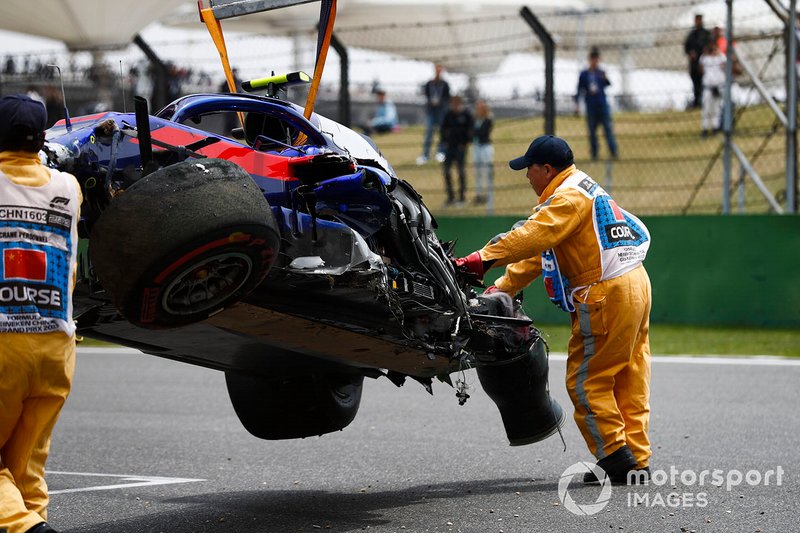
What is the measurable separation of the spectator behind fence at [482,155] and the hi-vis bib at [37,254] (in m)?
11.2

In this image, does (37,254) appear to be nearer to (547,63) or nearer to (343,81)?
(547,63)

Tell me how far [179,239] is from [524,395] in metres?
2.82

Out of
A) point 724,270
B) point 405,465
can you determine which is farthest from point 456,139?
point 405,465

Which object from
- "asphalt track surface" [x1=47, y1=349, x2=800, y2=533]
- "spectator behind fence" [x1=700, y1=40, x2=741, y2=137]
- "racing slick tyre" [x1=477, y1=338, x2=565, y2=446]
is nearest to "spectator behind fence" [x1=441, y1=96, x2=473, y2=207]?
"spectator behind fence" [x1=700, y1=40, x2=741, y2=137]

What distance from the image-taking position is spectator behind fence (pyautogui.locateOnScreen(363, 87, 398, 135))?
1538cm

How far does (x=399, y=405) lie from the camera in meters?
9.40

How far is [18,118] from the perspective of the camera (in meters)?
4.33

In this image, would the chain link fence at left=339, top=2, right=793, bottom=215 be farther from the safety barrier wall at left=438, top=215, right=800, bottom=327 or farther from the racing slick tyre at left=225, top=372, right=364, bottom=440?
the racing slick tyre at left=225, top=372, right=364, bottom=440

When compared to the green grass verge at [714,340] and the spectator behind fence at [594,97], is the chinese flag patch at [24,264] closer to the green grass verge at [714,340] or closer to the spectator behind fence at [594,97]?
the green grass verge at [714,340]

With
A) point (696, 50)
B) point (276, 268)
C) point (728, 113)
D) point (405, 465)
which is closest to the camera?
point (276, 268)

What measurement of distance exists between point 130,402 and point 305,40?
7371 millimetres

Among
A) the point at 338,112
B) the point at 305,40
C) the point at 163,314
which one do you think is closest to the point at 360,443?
the point at 163,314

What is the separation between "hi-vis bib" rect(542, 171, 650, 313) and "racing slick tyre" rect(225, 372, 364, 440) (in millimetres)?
1248

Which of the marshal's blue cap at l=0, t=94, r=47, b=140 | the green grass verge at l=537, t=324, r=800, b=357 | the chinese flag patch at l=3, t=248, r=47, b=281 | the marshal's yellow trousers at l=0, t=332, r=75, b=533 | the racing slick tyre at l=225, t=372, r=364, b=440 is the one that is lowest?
the green grass verge at l=537, t=324, r=800, b=357
